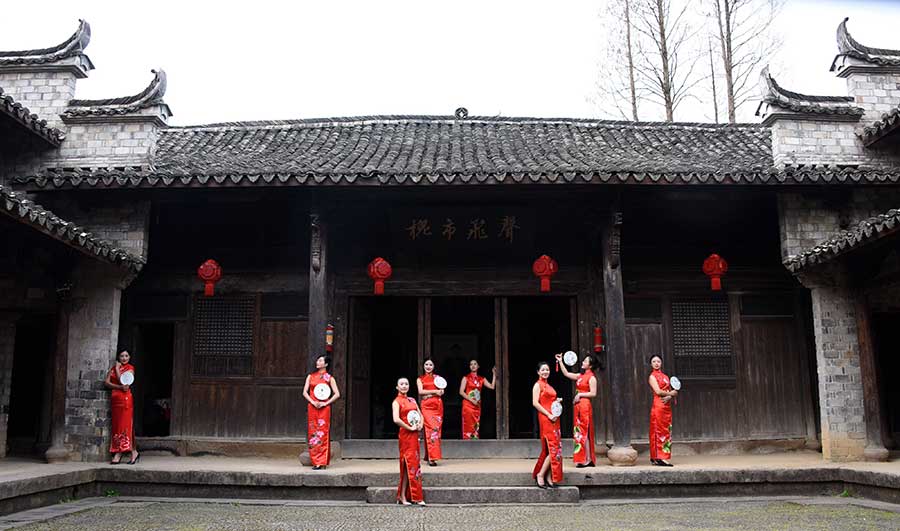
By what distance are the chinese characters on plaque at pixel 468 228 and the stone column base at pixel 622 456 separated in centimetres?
317

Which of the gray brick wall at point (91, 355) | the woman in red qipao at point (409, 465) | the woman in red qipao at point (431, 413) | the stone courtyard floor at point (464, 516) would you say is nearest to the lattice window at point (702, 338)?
the stone courtyard floor at point (464, 516)

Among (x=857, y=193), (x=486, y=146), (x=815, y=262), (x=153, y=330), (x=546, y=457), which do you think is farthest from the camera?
(x=153, y=330)

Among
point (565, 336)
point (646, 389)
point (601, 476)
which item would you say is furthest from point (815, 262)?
point (565, 336)

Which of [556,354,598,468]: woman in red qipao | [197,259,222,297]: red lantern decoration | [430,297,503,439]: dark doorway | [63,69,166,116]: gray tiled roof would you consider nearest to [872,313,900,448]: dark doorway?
[556,354,598,468]: woman in red qipao

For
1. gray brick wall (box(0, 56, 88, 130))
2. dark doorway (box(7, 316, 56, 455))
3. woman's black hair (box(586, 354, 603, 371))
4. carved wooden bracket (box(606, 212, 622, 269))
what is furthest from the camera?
gray brick wall (box(0, 56, 88, 130))

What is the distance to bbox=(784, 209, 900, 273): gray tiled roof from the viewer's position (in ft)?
24.6

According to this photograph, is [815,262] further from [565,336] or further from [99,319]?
[99,319]

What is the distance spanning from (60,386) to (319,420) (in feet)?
11.9

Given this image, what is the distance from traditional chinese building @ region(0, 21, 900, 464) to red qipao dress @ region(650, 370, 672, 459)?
0.34 m

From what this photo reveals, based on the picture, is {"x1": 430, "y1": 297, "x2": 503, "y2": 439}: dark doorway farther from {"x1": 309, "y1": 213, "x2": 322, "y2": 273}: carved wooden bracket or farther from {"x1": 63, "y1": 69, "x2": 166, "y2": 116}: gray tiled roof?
{"x1": 63, "y1": 69, "x2": 166, "y2": 116}: gray tiled roof

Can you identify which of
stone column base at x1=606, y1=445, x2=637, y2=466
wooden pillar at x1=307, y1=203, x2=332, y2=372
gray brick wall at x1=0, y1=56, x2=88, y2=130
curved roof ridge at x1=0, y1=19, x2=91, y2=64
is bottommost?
stone column base at x1=606, y1=445, x2=637, y2=466

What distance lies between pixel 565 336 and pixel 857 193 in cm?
521

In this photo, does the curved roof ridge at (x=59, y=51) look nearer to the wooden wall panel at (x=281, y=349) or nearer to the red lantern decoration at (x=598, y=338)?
the wooden wall panel at (x=281, y=349)

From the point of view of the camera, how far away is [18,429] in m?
10.6
